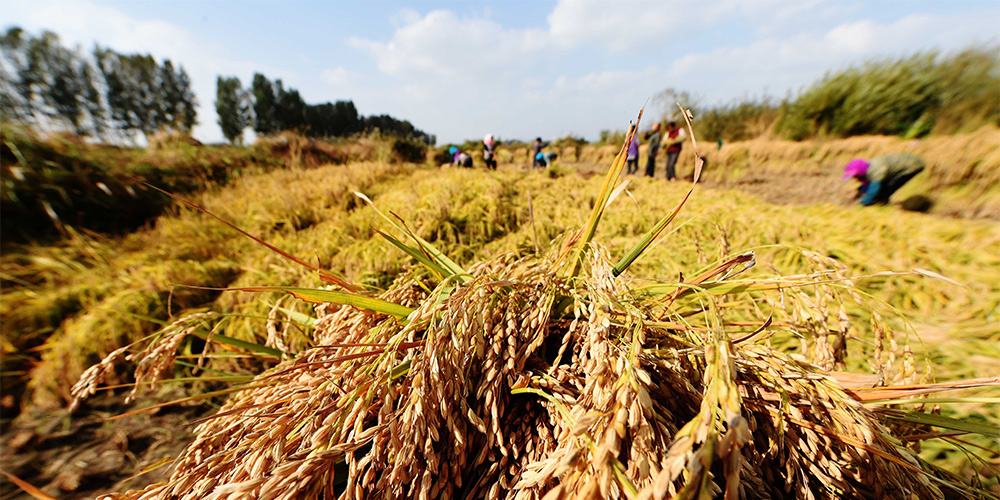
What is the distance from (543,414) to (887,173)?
6.84 meters

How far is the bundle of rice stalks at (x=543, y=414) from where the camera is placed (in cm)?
52

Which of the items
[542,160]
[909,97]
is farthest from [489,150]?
[909,97]

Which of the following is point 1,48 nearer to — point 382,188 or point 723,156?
point 382,188

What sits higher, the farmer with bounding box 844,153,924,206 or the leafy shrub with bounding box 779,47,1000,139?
the leafy shrub with bounding box 779,47,1000,139

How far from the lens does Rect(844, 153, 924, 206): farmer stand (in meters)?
4.55

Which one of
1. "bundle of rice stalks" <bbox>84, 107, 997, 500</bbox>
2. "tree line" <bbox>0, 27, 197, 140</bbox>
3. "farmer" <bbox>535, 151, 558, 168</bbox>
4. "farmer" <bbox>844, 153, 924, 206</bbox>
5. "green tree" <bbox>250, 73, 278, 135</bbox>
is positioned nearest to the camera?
"bundle of rice stalks" <bbox>84, 107, 997, 500</bbox>

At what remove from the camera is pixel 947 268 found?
220cm

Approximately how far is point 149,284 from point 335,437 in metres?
2.94

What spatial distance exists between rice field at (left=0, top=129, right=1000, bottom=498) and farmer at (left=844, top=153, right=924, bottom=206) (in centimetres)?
255

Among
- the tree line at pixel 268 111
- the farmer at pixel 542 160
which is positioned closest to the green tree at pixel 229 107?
the tree line at pixel 268 111

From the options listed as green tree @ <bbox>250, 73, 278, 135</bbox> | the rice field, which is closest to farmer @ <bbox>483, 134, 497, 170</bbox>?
the rice field

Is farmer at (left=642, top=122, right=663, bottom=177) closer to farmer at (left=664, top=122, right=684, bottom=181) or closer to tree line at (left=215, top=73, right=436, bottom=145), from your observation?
farmer at (left=664, top=122, right=684, bottom=181)

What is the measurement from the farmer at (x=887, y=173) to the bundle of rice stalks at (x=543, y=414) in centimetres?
584

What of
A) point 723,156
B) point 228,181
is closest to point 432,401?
point 228,181
